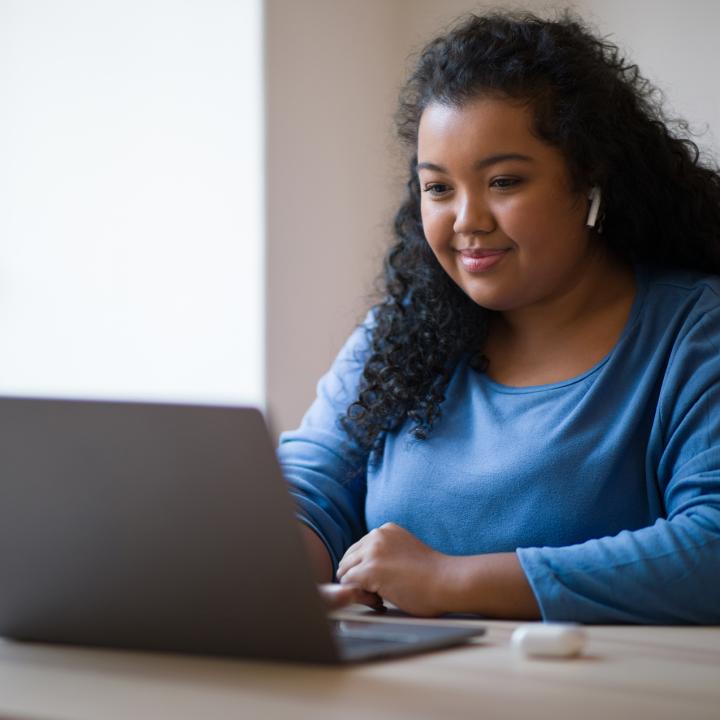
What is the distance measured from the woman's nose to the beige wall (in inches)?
62.2

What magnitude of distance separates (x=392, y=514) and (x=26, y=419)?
0.77 m

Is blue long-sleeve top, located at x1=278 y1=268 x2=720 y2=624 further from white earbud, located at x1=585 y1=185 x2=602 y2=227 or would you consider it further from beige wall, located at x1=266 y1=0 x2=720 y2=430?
beige wall, located at x1=266 y1=0 x2=720 y2=430

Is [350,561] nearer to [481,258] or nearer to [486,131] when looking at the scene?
[481,258]

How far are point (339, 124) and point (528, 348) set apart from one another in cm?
191

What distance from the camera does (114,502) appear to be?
88 cm

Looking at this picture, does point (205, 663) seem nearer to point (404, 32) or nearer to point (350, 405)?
point (350, 405)

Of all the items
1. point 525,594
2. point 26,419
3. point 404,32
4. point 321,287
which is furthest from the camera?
point 404,32

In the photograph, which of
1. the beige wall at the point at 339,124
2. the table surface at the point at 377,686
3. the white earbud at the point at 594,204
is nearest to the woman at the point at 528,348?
the white earbud at the point at 594,204

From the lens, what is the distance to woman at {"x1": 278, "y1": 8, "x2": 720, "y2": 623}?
1417 mm

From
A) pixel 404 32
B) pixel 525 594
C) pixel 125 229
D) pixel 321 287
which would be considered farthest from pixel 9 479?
pixel 404 32

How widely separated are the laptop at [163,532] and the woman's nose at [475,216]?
2.28 feet

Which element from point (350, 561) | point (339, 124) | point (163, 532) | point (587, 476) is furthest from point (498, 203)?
point (339, 124)

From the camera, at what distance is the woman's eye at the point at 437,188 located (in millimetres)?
1576

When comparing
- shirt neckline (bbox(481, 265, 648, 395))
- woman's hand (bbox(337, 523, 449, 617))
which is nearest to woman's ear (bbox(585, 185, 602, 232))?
shirt neckline (bbox(481, 265, 648, 395))
